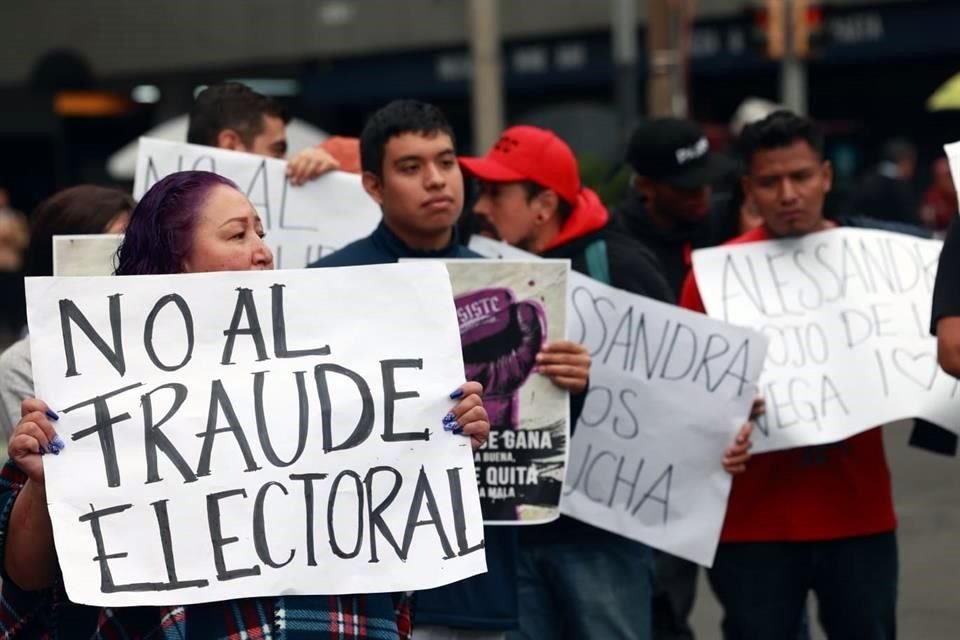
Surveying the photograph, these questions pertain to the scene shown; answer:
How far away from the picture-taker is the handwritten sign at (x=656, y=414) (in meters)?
4.72

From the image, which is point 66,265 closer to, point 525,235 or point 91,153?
point 525,235

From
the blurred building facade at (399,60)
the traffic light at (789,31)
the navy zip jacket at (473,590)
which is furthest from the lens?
the blurred building facade at (399,60)

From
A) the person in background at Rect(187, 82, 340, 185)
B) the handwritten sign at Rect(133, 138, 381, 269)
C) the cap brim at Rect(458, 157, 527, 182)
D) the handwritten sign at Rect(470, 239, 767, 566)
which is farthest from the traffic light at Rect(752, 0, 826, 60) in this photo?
the handwritten sign at Rect(470, 239, 767, 566)

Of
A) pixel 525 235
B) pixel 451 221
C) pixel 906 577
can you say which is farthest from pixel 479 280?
pixel 906 577

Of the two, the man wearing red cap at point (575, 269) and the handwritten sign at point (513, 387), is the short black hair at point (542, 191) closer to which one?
the man wearing red cap at point (575, 269)

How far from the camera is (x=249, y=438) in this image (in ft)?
10.2

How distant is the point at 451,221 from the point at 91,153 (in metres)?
26.4

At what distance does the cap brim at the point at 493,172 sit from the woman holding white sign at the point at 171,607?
1635mm

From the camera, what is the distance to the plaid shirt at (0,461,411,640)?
3029 mm

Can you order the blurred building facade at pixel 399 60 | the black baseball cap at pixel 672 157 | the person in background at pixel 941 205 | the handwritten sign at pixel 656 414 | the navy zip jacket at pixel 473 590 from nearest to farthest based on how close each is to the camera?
the navy zip jacket at pixel 473 590, the handwritten sign at pixel 656 414, the black baseball cap at pixel 672 157, the person in background at pixel 941 205, the blurred building facade at pixel 399 60

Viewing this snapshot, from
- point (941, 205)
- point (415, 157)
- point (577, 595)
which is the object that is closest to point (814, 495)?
point (577, 595)

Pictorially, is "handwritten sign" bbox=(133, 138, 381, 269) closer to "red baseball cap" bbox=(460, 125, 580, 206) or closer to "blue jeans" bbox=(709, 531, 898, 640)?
"red baseball cap" bbox=(460, 125, 580, 206)

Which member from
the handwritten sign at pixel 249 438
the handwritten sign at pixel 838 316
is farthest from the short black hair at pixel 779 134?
the handwritten sign at pixel 249 438

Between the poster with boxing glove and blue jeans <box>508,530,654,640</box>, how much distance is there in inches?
15.2
